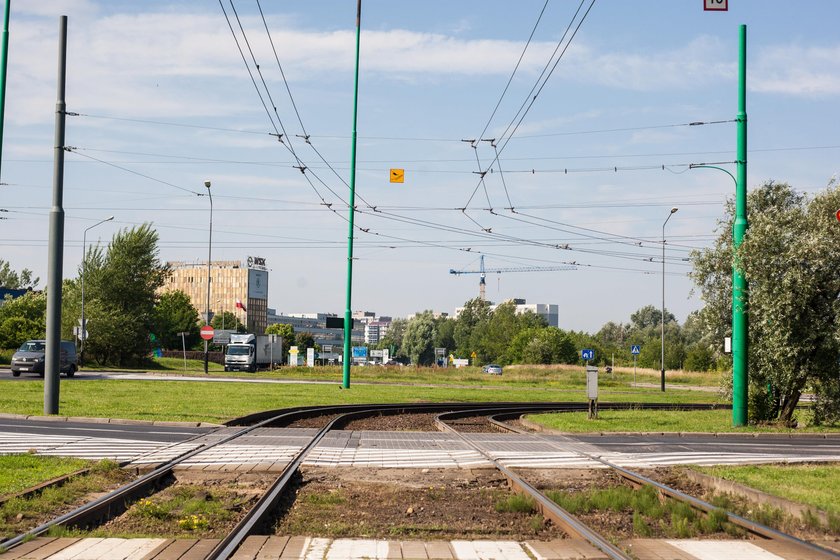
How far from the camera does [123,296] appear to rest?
269 feet

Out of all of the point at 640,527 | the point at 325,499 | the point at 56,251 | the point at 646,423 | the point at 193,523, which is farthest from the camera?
the point at 646,423


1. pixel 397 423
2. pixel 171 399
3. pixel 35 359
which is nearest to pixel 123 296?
pixel 35 359

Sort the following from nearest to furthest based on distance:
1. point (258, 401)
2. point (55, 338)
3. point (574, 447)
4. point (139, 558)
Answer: point (139, 558), point (574, 447), point (55, 338), point (258, 401)

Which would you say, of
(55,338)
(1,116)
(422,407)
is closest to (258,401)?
(422,407)

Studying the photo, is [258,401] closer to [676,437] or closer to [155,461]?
[676,437]

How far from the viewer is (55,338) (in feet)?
74.4

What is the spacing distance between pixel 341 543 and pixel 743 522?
12.8ft

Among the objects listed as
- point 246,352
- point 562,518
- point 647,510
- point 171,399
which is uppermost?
point 562,518

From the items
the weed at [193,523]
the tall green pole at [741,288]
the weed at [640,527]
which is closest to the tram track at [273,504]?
the weed at [193,523]

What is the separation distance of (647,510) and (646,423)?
16.6 metres

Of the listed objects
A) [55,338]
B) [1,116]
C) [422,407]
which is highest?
[1,116]

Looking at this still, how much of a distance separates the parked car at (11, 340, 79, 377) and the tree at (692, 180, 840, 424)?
3462cm

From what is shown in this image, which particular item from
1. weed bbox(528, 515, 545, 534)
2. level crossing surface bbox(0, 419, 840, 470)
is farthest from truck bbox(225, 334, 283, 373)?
weed bbox(528, 515, 545, 534)

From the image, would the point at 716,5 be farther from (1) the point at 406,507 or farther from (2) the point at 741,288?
(1) the point at 406,507
